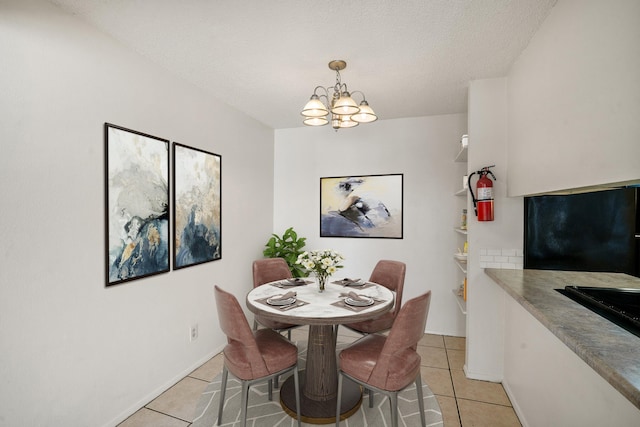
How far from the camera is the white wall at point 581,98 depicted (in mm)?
1175

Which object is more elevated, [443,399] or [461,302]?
[461,302]

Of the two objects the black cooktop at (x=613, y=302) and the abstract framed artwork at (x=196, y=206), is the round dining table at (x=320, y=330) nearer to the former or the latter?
the abstract framed artwork at (x=196, y=206)

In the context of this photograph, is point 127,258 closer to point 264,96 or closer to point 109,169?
point 109,169

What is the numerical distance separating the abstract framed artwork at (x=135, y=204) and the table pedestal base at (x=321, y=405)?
4.53 ft

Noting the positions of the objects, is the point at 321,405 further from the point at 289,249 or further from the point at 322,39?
the point at 322,39

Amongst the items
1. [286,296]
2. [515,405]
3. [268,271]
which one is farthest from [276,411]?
[515,405]

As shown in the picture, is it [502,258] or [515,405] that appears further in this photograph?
[502,258]

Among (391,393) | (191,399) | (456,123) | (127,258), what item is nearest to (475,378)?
(391,393)

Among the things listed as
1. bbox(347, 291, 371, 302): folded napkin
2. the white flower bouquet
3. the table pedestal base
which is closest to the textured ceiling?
the white flower bouquet

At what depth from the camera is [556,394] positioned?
169 centimetres

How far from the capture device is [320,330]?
230 cm

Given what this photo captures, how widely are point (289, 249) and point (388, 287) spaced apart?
1497mm

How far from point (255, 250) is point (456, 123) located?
111 inches

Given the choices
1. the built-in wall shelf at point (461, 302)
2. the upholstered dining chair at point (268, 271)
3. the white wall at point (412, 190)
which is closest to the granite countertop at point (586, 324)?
the built-in wall shelf at point (461, 302)
